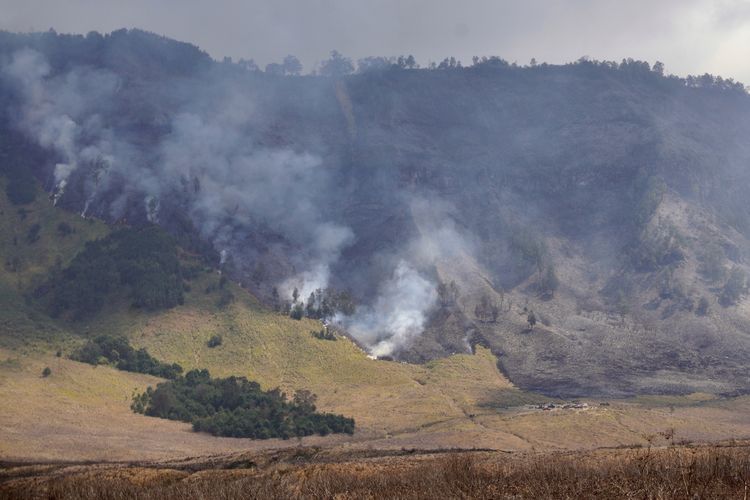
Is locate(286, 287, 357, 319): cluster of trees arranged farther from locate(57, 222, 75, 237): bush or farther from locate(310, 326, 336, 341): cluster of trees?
locate(57, 222, 75, 237): bush

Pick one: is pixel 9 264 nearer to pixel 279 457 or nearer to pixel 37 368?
pixel 37 368

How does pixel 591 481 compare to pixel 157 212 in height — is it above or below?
below

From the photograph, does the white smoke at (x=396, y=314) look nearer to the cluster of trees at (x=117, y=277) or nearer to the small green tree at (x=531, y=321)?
the small green tree at (x=531, y=321)

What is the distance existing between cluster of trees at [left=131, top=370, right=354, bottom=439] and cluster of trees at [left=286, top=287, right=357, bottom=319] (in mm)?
39614

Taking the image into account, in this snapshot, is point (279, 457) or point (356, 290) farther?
point (356, 290)

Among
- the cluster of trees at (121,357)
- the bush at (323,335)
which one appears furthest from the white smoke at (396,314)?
the cluster of trees at (121,357)

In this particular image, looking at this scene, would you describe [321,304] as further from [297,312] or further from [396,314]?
[396,314]

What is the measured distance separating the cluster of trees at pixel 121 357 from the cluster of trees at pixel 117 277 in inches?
736

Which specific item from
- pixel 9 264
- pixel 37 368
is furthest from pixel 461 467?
pixel 9 264

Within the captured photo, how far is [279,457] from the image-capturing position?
63938 mm

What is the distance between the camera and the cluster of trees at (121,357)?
399ft

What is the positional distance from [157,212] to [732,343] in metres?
141

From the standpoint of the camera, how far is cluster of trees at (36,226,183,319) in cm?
14588

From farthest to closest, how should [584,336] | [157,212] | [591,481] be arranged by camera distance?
[157,212]
[584,336]
[591,481]
